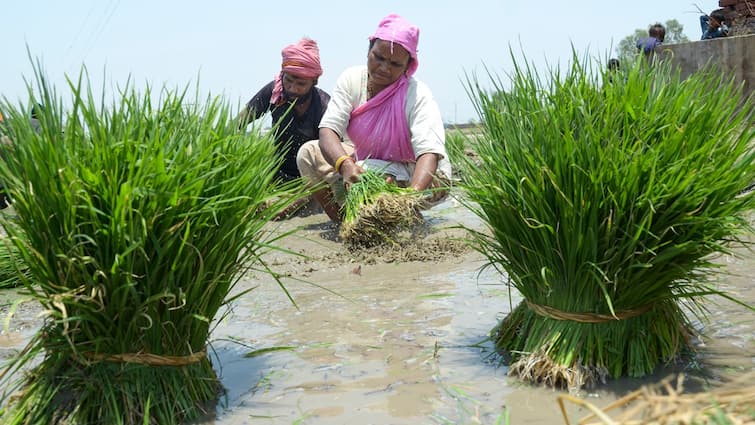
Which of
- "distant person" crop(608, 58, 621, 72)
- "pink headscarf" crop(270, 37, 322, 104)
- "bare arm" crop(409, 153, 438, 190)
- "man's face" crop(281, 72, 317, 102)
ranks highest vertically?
"pink headscarf" crop(270, 37, 322, 104)

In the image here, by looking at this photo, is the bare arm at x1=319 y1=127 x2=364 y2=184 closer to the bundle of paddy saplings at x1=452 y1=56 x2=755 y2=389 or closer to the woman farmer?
the woman farmer

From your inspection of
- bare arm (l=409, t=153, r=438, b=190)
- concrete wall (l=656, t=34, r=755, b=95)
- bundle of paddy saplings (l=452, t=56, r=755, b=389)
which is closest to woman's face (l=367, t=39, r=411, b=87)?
bare arm (l=409, t=153, r=438, b=190)

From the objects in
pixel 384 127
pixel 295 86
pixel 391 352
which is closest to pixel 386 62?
pixel 384 127

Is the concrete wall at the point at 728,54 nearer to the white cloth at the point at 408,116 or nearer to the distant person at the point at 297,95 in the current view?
the distant person at the point at 297,95

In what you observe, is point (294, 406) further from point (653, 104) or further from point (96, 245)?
point (653, 104)

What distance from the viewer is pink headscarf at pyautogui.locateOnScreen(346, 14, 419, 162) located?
5582mm

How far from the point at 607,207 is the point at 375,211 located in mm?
2532

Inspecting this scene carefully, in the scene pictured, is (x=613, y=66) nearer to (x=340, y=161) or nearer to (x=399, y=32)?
(x=399, y=32)

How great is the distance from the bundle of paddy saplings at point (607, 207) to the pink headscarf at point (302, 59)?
144 inches

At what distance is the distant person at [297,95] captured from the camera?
6473mm

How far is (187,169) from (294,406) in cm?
86

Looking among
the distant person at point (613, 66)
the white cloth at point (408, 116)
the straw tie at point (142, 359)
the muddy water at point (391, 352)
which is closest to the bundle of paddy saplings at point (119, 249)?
the straw tie at point (142, 359)

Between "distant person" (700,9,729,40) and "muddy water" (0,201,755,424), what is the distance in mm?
8908

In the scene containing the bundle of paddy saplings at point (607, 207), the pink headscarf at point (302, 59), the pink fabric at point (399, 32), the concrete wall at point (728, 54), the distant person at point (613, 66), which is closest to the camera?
the bundle of paddy saplings at point (607, 207)
